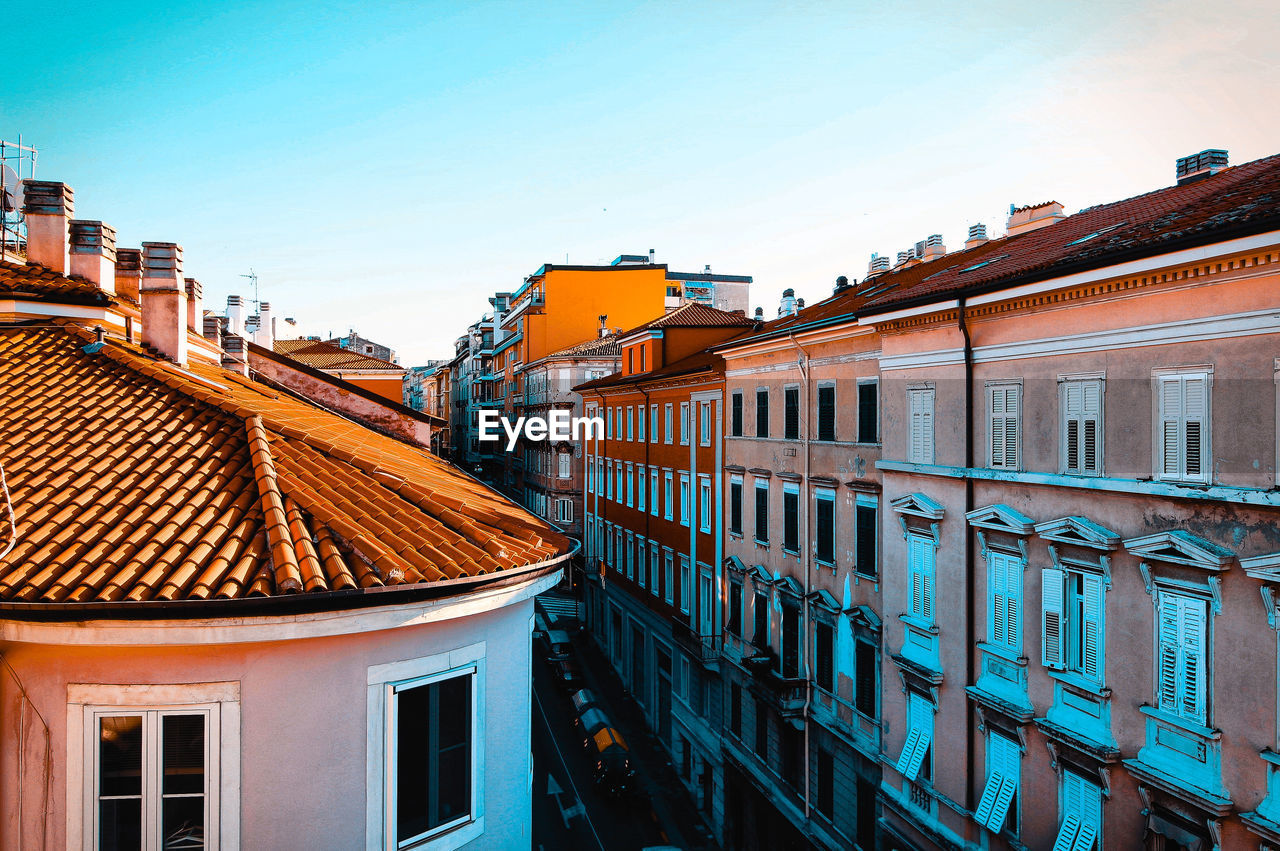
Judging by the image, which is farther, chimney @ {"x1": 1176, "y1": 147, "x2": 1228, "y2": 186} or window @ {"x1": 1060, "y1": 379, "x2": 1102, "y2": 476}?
chimney @ {"x1": 1176, "y1": 147, "x2": 1228, "y2": 186}

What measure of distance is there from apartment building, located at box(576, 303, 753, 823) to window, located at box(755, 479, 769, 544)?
271 cm

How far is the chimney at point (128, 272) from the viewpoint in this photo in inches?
570

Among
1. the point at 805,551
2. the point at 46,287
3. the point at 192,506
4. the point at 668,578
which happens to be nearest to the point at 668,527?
the point at 668,578

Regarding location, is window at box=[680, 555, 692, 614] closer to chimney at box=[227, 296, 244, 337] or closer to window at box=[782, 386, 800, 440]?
window at box=[782, 386, 800, 440]

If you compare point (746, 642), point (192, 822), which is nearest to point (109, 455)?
point (192, 822)

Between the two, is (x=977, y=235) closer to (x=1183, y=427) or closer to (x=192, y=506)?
(x=1183, y=427)

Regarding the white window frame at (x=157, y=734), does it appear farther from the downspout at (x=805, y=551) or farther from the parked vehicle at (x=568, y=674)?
the parked vehicle at (x=568, y=674)

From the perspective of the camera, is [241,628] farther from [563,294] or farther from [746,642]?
[563,294]

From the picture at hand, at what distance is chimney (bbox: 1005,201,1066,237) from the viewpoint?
18.8m

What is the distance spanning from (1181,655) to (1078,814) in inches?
125

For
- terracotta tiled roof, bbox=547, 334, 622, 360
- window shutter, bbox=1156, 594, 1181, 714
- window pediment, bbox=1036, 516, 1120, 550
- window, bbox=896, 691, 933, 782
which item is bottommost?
window, bbox=896, 691, 933, 782

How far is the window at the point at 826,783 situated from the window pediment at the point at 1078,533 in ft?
30.6

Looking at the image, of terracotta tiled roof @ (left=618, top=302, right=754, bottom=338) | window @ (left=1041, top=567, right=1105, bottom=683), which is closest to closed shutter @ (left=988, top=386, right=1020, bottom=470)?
window @ (left=1041, top=567, right=1105, bottom=683)

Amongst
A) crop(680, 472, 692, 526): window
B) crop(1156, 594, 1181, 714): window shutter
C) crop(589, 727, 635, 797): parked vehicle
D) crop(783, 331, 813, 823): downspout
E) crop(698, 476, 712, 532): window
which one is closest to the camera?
crop(1156, 594, 1181, 714): window shutter
